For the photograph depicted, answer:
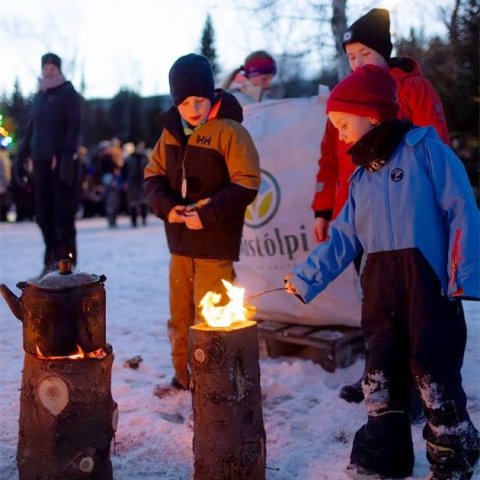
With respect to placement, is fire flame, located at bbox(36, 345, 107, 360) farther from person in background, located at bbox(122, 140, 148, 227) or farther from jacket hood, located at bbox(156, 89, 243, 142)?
person in background, located at bbox(122, 140, 148, 227)

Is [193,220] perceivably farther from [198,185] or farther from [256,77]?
[256,77]

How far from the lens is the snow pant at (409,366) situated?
271cm

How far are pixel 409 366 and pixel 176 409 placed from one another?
4.51 feet

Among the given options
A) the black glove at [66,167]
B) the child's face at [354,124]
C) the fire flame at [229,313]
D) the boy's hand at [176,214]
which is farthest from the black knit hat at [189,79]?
the black glove at [66,167]

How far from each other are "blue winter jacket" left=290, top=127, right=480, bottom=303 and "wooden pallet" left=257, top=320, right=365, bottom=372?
1469 millimetres

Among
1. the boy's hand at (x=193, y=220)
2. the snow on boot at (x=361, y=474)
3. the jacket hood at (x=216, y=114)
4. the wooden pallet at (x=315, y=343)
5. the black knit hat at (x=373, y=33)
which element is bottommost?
the snow on boot at (x=361, y=474)

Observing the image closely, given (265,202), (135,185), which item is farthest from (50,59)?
(135,185)

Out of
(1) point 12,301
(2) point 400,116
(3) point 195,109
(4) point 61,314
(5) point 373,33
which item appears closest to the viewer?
(4) point 61,314

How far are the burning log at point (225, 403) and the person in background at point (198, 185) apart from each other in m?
1.10

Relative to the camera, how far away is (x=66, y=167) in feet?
21.8

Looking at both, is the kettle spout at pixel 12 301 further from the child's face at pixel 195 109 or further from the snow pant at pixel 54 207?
the snow pant at pixel 54 207

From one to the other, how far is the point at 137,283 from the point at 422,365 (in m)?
5.34

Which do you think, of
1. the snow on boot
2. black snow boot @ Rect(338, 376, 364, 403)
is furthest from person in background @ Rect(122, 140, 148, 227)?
the snow on boot

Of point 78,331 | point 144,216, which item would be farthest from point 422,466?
point 144,216
